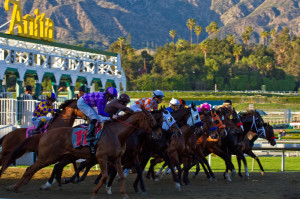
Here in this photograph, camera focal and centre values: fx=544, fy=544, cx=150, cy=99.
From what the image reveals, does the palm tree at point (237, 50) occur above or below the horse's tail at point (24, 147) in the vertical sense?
above

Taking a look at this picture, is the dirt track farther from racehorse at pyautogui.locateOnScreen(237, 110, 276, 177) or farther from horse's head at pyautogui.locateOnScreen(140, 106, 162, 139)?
horse's head at pyautogui.locateOnScreen(140, 106, 162, 139)

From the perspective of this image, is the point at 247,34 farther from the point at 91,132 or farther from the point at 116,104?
the point at 91,132

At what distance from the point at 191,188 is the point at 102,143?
2466 mm

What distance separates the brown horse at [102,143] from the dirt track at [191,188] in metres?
0.57

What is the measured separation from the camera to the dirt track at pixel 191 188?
867 cm

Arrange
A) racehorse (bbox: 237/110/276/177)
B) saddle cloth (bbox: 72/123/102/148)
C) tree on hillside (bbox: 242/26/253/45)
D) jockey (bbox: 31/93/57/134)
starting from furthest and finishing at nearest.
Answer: tree on hillside (bbox: 242/26/253/45), racehorse (bbox: 237/110/276/177), jockey (bbox: 31/93/57/134), saddle cloth (bbox: 72/123/102/148)

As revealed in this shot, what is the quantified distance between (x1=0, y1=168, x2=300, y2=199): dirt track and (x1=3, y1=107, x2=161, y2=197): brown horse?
22.3 inches

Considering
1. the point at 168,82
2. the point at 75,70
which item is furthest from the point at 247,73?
the point at 75,70

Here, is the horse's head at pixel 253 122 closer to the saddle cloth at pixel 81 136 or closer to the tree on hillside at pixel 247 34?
the saddle cloth at pixel 81 136

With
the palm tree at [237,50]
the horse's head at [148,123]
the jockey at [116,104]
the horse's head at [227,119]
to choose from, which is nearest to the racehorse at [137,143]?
the jockey at [116,104]

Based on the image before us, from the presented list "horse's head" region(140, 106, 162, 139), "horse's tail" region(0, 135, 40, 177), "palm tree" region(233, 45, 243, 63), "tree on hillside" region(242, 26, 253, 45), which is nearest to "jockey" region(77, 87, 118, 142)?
"horse's head" region(140, 106, 162, 139)

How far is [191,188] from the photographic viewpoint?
9.98m

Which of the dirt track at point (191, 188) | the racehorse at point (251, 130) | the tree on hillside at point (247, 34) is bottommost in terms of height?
the dirt track at point (191, 188)

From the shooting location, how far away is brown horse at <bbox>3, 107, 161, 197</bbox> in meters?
8.23
